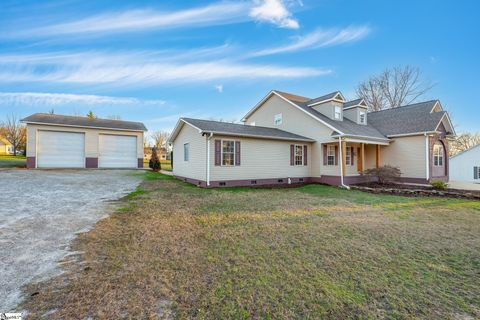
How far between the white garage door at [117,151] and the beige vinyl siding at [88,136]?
36 cm

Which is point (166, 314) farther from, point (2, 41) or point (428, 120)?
point (428, 120)

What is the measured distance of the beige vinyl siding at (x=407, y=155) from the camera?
13.5 m

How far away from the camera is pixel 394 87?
2769 cm

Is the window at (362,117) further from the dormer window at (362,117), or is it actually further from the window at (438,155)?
the window at (438,155)

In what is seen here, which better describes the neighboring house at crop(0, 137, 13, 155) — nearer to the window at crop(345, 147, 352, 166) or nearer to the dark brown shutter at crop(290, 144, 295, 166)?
the dark brown shutter at crop(290, 144, 295, 166)

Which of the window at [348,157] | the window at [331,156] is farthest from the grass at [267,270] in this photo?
the window at [348,157]

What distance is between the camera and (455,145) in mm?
33469

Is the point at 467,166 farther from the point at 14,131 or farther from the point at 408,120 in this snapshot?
the point at 14,131

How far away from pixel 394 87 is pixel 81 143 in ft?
116

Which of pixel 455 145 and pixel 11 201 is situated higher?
pixel 455 145

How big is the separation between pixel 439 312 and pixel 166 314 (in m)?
2.73

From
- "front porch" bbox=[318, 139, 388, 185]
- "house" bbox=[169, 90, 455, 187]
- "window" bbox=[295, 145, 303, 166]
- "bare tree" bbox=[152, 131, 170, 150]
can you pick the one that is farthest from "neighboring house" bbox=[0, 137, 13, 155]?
"front porch" bbox=[318, 139, 388, 185]

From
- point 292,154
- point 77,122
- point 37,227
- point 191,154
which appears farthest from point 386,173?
point 77,122

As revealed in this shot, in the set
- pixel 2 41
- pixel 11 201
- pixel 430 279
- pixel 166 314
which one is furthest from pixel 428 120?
pixel 2 41
